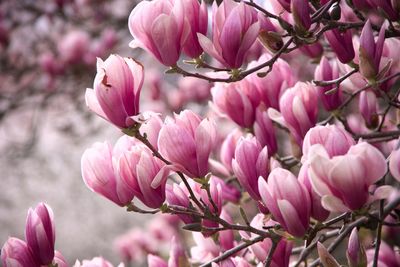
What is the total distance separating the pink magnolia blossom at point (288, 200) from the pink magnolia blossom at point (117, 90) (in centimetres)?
21

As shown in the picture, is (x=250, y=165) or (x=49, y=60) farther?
(x=49, y=60)

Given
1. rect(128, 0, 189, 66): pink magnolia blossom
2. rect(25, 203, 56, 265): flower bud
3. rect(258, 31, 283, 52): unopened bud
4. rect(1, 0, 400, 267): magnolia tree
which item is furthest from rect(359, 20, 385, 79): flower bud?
rect(25, 203, 56, 265): flower bud

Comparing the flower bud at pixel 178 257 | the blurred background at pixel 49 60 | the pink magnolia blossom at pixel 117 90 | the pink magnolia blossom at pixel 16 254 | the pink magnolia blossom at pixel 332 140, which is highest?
the pink magnolia blossom at pixel 117 90

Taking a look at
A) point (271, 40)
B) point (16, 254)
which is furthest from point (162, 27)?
point (16, 254)

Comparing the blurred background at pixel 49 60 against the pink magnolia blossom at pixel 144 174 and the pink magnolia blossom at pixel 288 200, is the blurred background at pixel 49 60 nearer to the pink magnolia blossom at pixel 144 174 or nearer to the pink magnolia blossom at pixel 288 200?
the pink magnolia blossom at pixel 144 174

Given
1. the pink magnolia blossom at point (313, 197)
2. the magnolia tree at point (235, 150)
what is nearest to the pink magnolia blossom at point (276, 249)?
the magnolia tree at point (235, 150)

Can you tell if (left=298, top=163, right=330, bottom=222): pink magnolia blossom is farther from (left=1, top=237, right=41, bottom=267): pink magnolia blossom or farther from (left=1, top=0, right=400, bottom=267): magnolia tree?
(left=1, top=237, right=41, bottom=267): pink magnolia blossom

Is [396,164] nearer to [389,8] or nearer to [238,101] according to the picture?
[389,8]

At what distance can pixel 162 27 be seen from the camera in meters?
0.79

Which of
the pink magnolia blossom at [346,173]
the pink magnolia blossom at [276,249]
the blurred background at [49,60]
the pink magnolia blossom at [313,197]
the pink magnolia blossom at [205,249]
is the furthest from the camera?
the blurred background at [49,60]

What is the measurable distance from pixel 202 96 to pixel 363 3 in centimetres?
202

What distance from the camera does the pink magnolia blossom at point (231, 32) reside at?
792 mm

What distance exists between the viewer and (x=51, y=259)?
818 millimetres

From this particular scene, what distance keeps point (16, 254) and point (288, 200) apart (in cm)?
37
